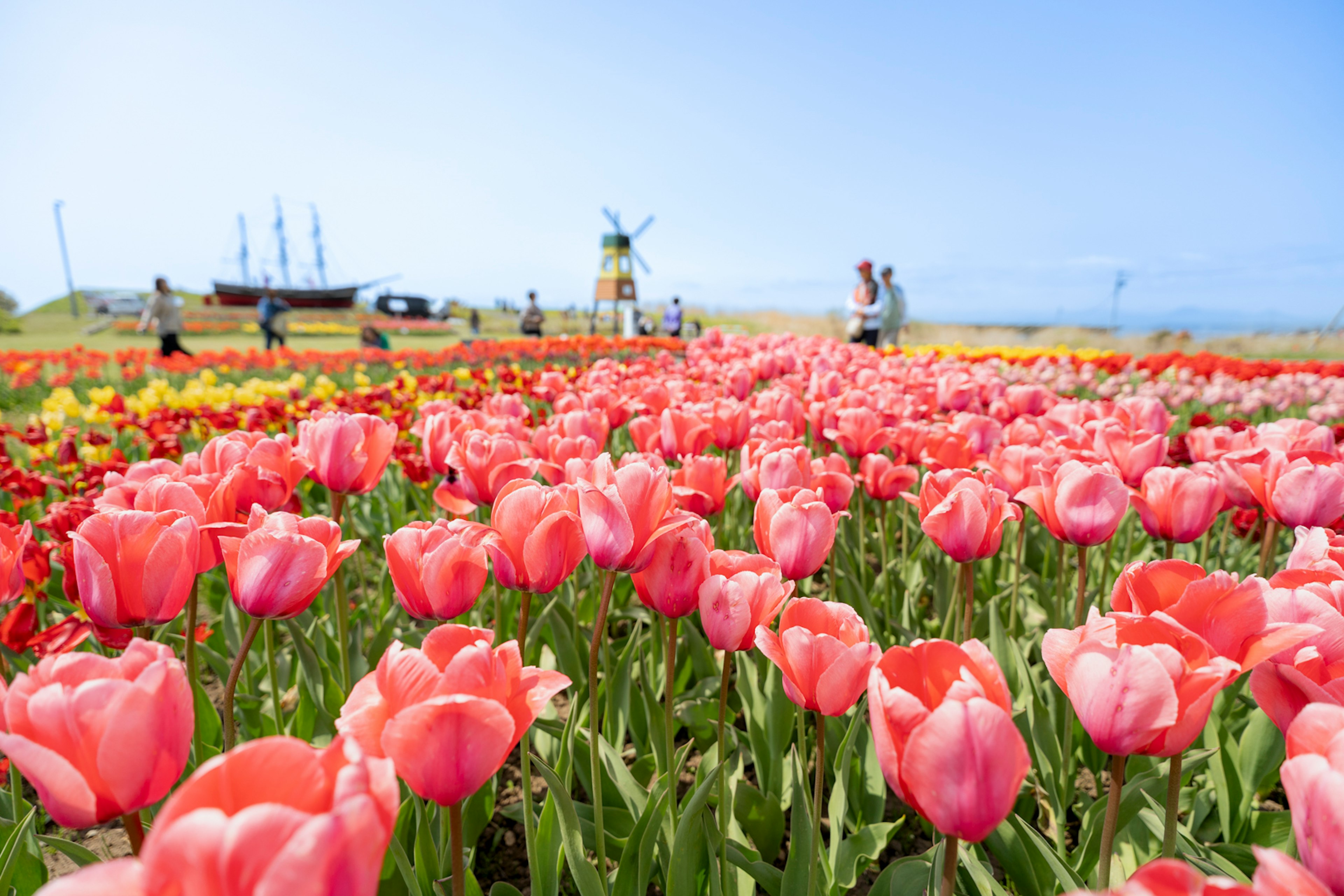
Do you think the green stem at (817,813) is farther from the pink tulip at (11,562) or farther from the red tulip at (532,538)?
the pink tulip at (11,562)

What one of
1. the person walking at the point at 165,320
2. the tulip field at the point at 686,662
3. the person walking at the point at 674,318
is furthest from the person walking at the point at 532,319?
the tulip field at the point at 686,662

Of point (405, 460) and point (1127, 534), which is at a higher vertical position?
point (405, 460)

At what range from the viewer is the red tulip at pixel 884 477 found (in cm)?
235

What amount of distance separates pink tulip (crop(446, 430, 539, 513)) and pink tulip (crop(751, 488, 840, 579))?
691 millimetres

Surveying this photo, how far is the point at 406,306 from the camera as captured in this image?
50.9 meters

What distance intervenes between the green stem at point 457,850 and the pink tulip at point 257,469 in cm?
102

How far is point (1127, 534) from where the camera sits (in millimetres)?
3143

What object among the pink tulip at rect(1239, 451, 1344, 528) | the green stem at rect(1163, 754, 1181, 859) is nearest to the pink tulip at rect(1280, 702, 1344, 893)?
the green stem at rect(1163, 754, 1181, 859)

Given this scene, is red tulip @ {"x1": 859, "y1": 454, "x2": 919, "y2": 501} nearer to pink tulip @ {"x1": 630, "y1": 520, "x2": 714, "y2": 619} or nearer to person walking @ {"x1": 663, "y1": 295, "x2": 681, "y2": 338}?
pink tulip @ {"x1": 630, "y1": 520, "x2": 714, "y2": 619}

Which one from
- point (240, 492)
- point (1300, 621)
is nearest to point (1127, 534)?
point (1300, 621)

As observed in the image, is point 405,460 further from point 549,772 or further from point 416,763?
point 416,763

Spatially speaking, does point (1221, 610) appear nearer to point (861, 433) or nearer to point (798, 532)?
point (798, 532)

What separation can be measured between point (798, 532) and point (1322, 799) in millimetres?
911

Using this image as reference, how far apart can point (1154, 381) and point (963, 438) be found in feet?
25.9
